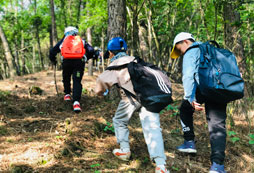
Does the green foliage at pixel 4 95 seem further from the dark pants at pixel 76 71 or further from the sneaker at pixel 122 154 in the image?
the sneaker at pixel 122 154

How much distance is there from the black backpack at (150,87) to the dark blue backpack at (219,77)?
0.55 metres

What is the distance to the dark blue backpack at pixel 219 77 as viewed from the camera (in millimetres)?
2783

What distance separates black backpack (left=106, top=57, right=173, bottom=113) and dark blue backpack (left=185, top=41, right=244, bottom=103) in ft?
1.79

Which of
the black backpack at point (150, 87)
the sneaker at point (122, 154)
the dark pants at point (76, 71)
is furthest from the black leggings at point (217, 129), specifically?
the dark pants at point (76, 71)

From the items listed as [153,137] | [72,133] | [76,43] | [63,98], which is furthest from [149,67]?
[63,98]

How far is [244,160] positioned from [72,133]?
3.10 m

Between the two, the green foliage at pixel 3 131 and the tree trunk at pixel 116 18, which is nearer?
the green foliage at pixel 3 131

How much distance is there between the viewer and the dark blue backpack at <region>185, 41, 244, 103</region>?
110 inches

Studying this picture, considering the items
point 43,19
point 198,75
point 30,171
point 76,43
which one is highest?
point 43,19

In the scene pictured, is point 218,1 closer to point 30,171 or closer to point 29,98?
point 30,171

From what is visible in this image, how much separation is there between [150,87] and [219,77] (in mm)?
959

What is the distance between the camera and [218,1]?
459 cm

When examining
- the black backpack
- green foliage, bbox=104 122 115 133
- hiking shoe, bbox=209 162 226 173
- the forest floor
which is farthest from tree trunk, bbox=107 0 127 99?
hiking shoe, bbox=209 162 226 173

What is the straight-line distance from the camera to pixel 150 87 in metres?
2.76
